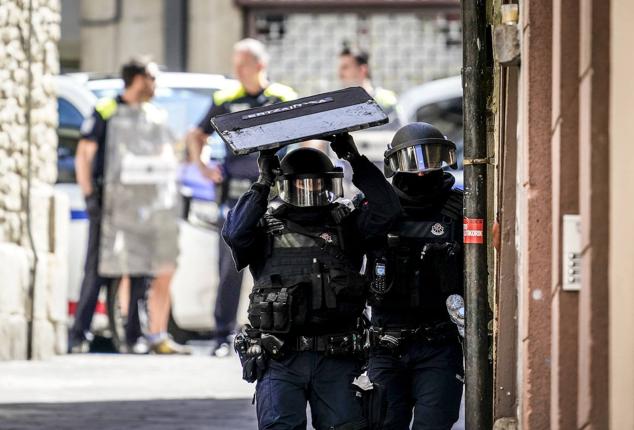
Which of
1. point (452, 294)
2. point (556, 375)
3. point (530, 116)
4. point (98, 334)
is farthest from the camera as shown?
point (98, 334)

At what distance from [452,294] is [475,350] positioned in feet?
2.81

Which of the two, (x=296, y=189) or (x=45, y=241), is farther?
(x=45, y=241)

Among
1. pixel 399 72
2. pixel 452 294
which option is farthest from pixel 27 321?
pixel 452 294

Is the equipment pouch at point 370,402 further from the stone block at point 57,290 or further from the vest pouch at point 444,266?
the stone block at point 57,290

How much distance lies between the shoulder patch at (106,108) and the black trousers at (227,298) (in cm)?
159

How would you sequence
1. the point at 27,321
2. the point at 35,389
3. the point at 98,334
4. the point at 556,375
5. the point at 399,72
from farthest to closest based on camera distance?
1. the point at 399,72
2. the point at 98,334
3. the point at 27,321
4. the point at 35,389
5. the point at 556,375

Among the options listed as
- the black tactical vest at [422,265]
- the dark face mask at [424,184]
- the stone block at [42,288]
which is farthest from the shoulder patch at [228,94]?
the black tactical vest at [422,265]

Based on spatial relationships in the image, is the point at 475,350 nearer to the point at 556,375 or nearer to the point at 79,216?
the point at 556,375

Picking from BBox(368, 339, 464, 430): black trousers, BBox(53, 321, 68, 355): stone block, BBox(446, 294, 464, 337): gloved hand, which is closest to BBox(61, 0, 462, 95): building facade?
BBox(53, 321, 68, 355): stone block

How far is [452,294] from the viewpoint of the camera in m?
9.02

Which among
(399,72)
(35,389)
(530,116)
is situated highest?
(399,72)

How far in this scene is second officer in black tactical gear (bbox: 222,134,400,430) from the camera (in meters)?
8.38

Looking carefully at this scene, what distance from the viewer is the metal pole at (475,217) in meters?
8.14

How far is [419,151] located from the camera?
30.0ft
